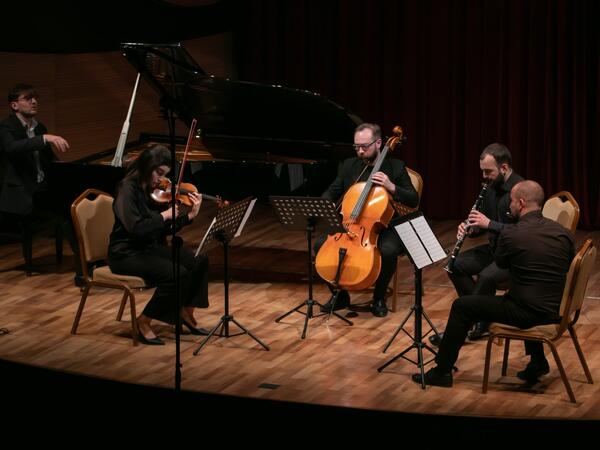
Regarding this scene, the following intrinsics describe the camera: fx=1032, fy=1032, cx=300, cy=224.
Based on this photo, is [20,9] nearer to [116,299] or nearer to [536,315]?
[116,299]

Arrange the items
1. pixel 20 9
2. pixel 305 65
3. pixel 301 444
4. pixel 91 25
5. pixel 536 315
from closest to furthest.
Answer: pixel 301 444, pixel 536 315, pixel 20 9, pixel 91 25, pixel 305 65

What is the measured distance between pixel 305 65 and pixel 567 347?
5.03 m

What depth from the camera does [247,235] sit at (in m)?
8.79

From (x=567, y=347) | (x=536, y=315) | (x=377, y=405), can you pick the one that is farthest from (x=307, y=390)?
(x=567, y=347)

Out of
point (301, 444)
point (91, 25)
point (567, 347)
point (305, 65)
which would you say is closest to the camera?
point (301, 444)

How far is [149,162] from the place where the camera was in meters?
5.70

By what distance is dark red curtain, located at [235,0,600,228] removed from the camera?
8703 millimetres

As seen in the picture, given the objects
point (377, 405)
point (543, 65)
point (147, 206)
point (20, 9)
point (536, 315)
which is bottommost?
point (377, 405)

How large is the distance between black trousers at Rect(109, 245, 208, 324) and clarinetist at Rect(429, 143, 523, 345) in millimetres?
1347

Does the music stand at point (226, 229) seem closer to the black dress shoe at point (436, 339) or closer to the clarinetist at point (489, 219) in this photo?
the black dress shoe at point (436, 339)

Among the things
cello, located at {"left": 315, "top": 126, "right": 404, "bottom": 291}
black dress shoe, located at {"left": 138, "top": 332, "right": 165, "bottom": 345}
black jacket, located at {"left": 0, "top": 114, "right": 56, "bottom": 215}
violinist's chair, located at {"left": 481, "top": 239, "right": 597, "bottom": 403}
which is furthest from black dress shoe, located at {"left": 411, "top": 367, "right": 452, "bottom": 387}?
black jacket, located at {"left": 0, "top": 114, "right": 56, "bottom": 215}

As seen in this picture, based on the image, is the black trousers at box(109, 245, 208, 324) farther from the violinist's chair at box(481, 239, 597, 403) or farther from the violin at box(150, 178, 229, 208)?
the violinist's chair at box(481, 239, 597, 403)

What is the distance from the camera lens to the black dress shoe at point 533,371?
5.12 meters

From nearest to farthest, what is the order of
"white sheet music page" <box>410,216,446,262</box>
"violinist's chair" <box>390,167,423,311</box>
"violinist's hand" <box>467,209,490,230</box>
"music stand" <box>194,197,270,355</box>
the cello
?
"white sheet music page" <box>410,216,446,262</box>, "music stand" <box>194,197,270,355</box>, "violinist's hand" <box>467,209,490,230</box>, the cello, "violinist's chair" <box>390,167,423,311</box>
